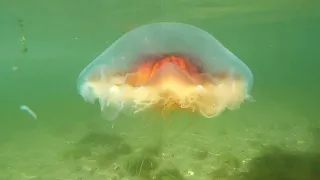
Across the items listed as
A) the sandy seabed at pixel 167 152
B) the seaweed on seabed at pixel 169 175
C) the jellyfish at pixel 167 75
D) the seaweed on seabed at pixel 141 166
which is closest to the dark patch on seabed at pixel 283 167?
the sandy seabed at pixel 167 152

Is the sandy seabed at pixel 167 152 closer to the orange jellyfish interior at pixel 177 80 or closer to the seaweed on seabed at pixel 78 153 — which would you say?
the seaweed on seabed at pixel 78 153

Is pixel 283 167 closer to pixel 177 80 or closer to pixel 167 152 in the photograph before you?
pixel 167 152

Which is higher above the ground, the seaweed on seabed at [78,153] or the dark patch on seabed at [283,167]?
the seaweed on seabed at [78,153]

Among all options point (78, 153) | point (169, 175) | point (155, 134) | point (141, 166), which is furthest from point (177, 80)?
point (78, 153)

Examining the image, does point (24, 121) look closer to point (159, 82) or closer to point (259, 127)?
point (259, 127)

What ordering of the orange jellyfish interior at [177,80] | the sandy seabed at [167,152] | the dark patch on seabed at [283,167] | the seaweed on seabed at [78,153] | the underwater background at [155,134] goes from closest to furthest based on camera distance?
the orange jellyfish interior at [177,80] → the dark patch on seabed at [283,167] → the sandy seabed at [167,152] → the underwater background at [155,134] → the seaweed on seabed at [78,153]

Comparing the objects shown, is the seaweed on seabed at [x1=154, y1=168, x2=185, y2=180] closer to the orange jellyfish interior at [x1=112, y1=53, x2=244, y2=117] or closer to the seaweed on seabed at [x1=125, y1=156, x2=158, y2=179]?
the seaweed on seabed at [x1=125, y1=156, x2=158, y2=179]

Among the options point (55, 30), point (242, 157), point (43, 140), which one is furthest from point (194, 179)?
point (55, 30)
